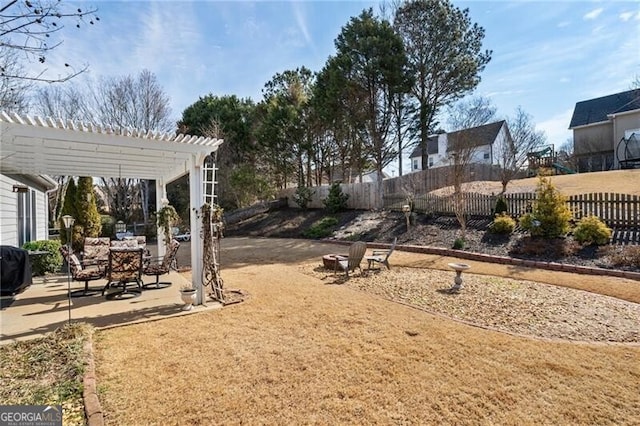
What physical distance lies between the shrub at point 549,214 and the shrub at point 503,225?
0.77 metres

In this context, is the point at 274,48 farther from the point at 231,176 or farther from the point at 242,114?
the point at 242,114

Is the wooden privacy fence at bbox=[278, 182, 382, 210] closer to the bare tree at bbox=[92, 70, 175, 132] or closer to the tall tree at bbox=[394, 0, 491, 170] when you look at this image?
the tall tree at bbox=[394, 0, 491, 170]

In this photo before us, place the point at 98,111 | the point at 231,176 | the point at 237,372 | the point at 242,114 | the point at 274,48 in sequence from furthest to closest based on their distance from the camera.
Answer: the point at 242,114
the point at 231,176
the point at 98,111
the point at 274,48
the point at 237,372

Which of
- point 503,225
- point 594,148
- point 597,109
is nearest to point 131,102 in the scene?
point 503,225

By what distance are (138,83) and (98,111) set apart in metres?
2.61

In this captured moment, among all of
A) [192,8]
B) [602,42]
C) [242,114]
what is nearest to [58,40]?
[192,8]

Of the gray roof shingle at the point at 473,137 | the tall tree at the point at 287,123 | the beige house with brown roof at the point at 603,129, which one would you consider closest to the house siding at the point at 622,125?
the beige house with brown roof at the point at 603,129

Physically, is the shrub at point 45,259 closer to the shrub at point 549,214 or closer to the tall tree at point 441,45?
the shrub at point 549,214

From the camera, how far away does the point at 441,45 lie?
52.1 ft

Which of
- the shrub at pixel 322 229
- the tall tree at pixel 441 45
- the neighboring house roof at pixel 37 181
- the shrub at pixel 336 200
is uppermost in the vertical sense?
the tall tree at pixel 441 45

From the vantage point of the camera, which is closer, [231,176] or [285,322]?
[285,322]

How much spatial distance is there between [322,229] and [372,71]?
818 centimetres

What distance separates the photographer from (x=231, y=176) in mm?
19375

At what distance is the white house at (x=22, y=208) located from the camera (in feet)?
23.5
